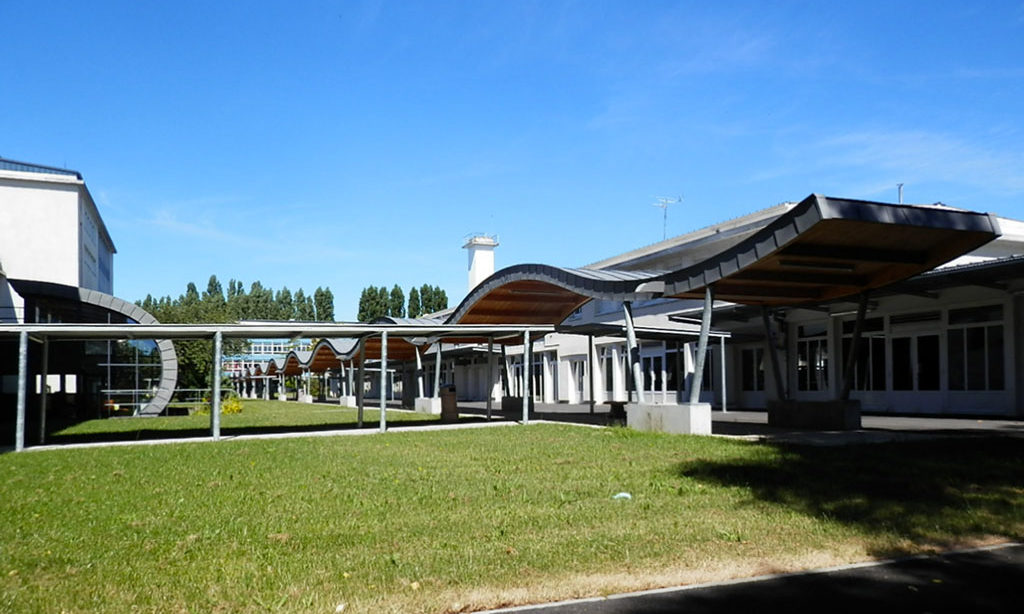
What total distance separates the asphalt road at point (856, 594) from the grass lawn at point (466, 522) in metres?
0.32

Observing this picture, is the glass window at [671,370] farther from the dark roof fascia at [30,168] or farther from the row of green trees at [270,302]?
the row of green trees at [270,302]

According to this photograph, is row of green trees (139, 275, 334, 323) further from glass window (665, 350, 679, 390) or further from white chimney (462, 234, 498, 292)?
glass window (665, 350, 679, 390)

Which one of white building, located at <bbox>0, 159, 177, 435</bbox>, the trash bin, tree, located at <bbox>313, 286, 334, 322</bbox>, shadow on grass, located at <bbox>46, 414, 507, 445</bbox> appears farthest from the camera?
tree, located at <bbox>313, 286, 334, 322</bbox>

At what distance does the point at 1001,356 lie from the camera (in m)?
23.6

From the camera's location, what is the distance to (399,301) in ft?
334

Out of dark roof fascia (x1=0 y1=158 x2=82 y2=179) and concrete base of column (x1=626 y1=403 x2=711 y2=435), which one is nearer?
concrete base of column (x1=626 y1=403 x2=711 y2=435)

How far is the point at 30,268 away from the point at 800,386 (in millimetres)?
37463

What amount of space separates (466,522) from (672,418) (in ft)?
33.3

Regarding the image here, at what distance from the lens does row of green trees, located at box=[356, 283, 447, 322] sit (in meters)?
101

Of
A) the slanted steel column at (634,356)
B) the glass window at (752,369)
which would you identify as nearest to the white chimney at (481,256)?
the glass window at (752,369)

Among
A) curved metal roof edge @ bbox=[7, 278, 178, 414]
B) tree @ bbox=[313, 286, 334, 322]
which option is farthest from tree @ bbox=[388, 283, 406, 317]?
curved metal roof edge @ bbox=[7, 278, 178, 414]

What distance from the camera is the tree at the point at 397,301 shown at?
101281mm

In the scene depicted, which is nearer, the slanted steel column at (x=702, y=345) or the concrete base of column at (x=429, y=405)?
the slanted steel column at (x=702, y=345)

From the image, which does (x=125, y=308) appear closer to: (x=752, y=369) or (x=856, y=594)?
(x=752, y=369)
